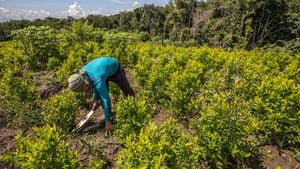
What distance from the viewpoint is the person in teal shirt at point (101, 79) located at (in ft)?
14.3

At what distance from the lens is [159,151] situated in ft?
9.59

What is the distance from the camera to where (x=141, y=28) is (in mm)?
48844

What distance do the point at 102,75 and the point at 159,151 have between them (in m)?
2.17

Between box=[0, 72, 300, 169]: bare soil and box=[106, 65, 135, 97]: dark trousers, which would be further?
box=[106, 65, 135, 97]: dark trousers

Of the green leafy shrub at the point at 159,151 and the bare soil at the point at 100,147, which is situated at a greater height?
the green leafy shrub at the point at 159,151

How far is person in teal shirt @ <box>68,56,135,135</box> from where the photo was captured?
4.37 m

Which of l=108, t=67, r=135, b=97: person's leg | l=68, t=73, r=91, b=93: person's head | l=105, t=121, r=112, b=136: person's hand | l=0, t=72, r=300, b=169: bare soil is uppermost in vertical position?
l=68, t=73, r=91, b=93: person's head

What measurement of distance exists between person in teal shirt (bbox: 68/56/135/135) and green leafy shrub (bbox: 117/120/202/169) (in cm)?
146

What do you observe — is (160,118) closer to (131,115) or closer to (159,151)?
(131,115)

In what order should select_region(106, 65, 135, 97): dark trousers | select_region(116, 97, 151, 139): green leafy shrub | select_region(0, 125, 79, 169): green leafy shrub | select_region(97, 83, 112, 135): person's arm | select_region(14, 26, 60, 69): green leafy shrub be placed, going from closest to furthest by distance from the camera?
select_region(0, 125, 79, 169): green leafy shrub, select_region(116, 97, 151, 139): green leafy shrub, select_region(97, 83, 112, 135): person's arm, select_region(106, 65, 135, 97): dark trousers, select_region(14, 26, 60, 69): green leafy shrub

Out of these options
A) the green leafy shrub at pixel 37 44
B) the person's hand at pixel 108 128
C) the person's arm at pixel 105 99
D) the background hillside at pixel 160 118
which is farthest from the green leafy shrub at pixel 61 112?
the green leafy shrub at pixel 37 44

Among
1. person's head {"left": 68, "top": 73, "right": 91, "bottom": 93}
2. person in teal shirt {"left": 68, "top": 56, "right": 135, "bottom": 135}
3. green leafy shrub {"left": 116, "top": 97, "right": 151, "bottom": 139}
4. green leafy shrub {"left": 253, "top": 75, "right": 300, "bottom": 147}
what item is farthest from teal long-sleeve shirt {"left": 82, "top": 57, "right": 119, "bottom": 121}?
green leafy shrub {"left": 253, "top": 75, "right": 300, "bottom": 147}

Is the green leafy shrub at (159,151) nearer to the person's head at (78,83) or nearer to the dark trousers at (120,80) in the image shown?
the person's head at (78,83)

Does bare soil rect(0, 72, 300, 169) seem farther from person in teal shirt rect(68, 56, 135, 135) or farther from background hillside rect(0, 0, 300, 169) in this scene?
person in teal shirt rect(68, 56, 135, 135)
